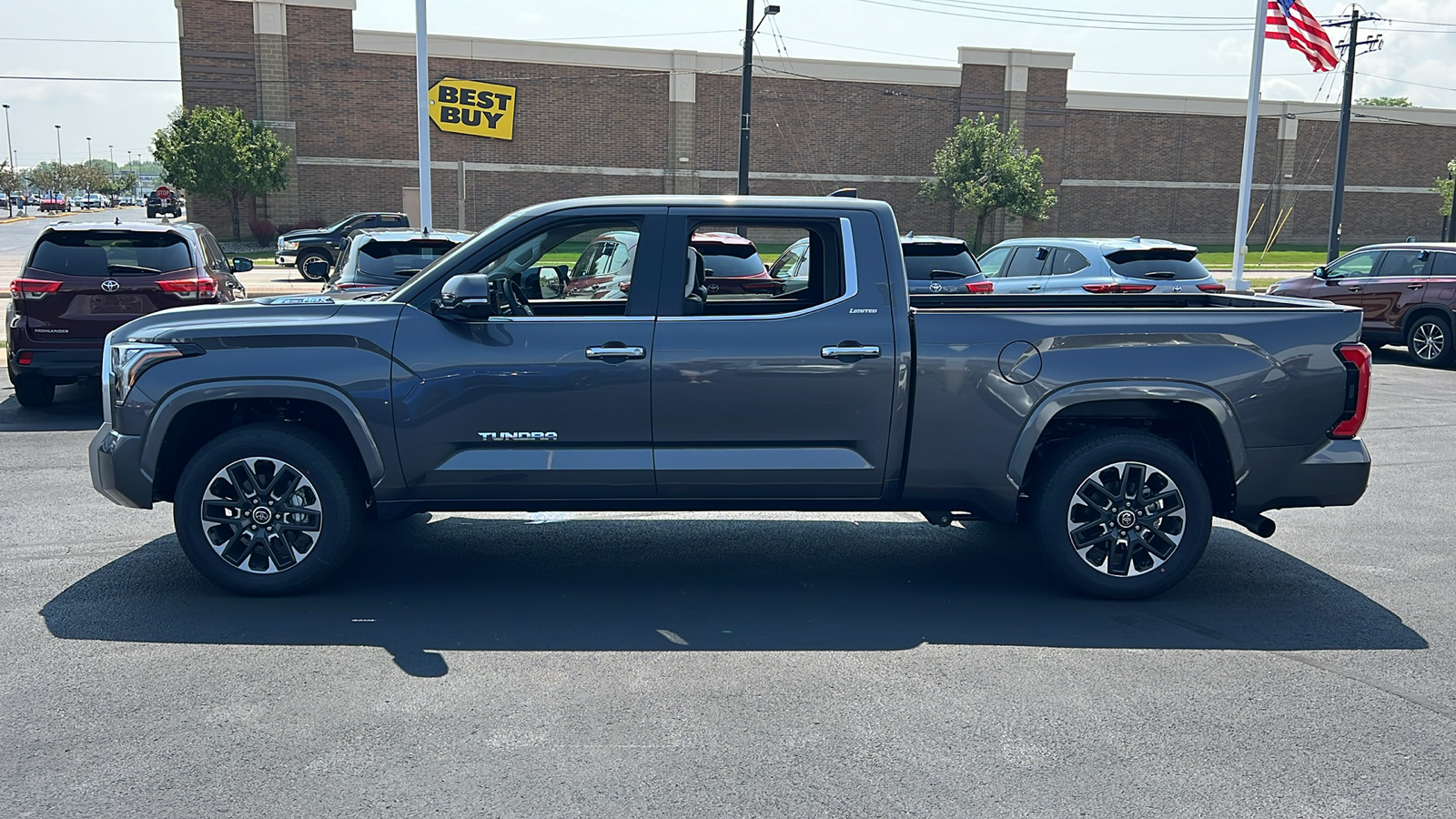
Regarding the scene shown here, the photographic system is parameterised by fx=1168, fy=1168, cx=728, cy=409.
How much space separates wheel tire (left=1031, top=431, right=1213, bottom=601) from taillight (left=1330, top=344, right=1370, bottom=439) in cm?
75

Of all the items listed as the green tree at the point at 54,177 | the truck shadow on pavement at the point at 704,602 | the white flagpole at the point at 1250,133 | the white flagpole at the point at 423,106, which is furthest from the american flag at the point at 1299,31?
the green tree at the point at 54,177

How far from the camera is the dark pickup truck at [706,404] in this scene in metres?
5.54

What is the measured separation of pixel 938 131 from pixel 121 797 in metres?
50.2

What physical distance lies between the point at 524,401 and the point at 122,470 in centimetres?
196

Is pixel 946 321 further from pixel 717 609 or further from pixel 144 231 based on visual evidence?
pixel 144 231

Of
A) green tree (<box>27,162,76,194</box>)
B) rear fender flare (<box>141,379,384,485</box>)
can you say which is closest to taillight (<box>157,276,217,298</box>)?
rear fender flare (<box>141,379,384,485</box>)

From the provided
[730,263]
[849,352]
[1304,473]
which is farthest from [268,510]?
[730,263]

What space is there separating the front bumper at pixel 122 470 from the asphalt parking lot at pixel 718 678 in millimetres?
512

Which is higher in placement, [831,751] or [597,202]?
[597,202]

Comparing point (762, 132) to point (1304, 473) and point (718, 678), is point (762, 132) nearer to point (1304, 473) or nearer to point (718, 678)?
point (1304, 473)

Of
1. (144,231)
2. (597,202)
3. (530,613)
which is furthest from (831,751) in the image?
(144,231)

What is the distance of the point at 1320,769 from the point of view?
4.00 m

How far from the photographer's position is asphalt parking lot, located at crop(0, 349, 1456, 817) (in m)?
3.82

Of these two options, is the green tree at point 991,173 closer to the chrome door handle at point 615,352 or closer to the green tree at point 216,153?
the green tree at point 216,153
